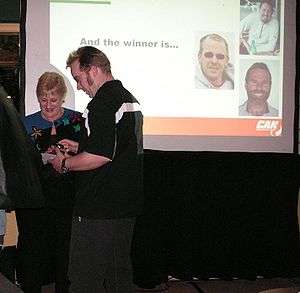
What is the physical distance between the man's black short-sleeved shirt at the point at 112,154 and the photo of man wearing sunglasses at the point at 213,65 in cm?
153

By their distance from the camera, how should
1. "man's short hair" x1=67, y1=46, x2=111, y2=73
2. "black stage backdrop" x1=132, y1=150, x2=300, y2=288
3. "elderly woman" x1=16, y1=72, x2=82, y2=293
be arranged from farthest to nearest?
"black stage backdrop" x1=132, y1=150, x2=300, y2=288 → "elderly woman" x1=16, y1=72, x2=82, y2=293 → "man's short hair" x1=67, y1=46, x2=111, y2=73

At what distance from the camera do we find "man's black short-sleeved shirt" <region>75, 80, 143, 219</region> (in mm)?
2133

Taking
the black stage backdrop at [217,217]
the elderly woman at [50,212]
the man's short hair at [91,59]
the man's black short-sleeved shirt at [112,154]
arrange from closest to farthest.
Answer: the man's black short-sleeved shirt at [112,154], the man's short hair at [91,59], the elderly woman at [50,212], the black stage backdrop at [217,217]

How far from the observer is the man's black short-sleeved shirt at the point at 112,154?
2.13m

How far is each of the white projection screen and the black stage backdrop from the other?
16 cm

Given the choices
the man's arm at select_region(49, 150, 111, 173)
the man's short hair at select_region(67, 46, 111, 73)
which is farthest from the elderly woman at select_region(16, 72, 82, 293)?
the man's short hair at select_region(67, 46, 111, 73)

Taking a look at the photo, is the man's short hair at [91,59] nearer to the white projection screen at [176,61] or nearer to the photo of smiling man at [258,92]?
the white projection screen at [176,61]

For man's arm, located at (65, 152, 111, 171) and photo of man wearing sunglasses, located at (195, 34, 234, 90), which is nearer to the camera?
man's arm, located at (65, 152, 111, 171)

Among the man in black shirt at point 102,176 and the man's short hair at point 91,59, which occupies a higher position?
the man's short hair at point 91,59

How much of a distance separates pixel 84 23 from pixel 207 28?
2.61 feet

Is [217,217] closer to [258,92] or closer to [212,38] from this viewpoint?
[258,92]

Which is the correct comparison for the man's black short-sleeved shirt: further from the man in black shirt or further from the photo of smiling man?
the photo of smiling man

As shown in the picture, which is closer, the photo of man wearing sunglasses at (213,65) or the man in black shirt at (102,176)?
the man in black shirt at (102,176)

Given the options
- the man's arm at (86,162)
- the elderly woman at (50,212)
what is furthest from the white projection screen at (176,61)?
the man's arm at (86,162)
